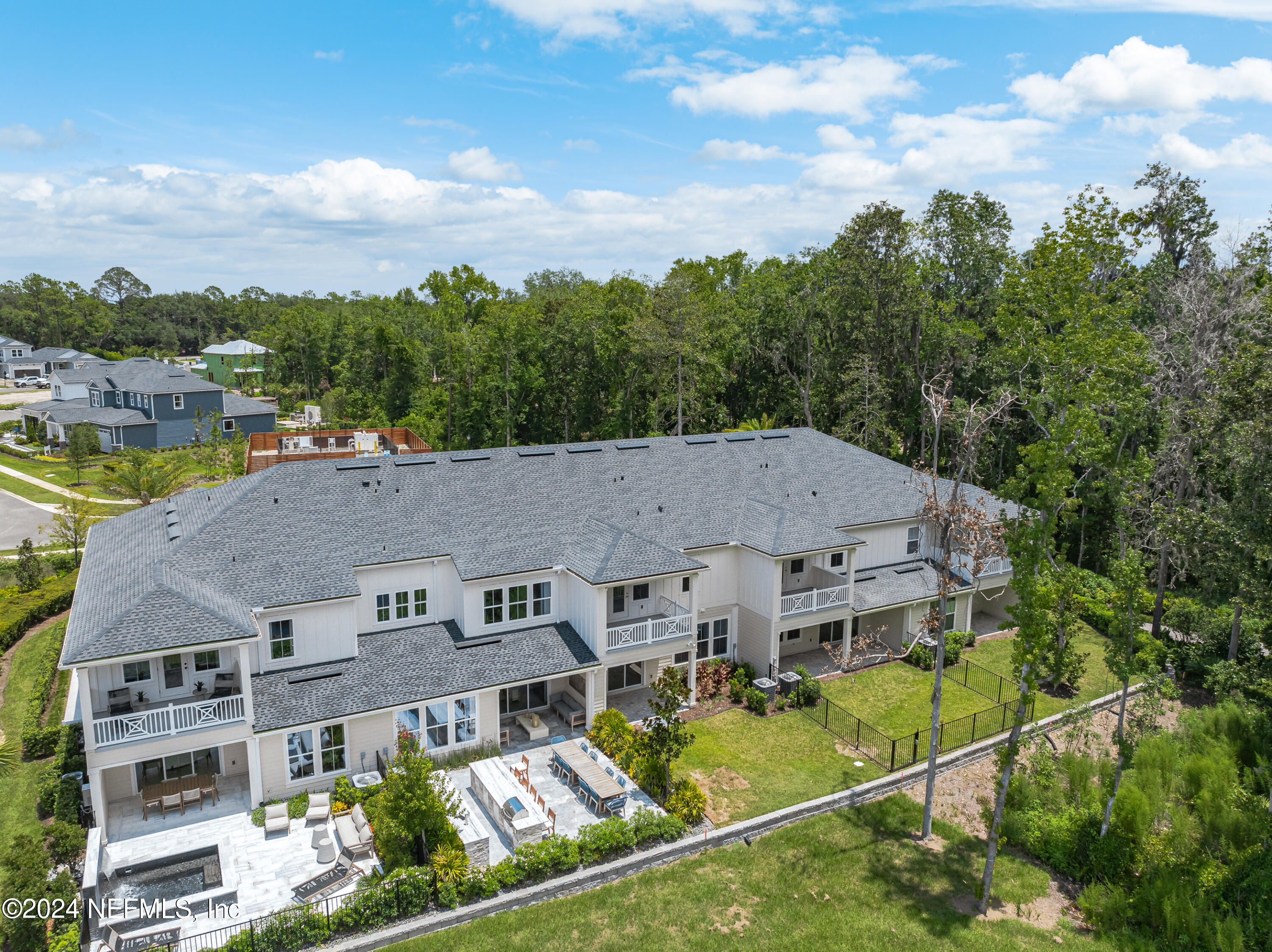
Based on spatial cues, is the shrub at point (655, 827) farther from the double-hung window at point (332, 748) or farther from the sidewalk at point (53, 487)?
the sidewalk at point (53, 487)

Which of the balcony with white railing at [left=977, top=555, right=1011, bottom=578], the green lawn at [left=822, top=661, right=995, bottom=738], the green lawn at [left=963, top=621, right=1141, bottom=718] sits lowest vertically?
the green lawn at [left=963, top=621, right=1141, bottom=718]

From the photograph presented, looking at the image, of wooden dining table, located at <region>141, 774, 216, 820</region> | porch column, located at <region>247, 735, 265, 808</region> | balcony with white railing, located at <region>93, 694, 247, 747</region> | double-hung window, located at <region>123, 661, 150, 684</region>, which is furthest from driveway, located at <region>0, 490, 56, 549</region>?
porch column, located at <region>247, 735, 265, 808</region>

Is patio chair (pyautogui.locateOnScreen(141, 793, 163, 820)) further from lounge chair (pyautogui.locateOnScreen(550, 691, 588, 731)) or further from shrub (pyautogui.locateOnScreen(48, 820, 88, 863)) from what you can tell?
lounge chair (pyautogui.locateOnScreen(550, 691, 588, 731))

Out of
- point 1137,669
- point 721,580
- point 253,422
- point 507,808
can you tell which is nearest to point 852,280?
point 721,580

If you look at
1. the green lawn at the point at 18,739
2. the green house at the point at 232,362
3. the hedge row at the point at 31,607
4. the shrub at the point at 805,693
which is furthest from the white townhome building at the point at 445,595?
the green house at the point at 232,362

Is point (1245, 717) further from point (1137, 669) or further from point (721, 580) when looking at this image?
point (721, 580)

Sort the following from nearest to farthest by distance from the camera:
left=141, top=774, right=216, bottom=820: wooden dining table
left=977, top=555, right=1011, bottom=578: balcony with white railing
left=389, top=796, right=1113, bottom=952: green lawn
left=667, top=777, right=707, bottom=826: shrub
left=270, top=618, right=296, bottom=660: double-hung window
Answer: left=389, top=796, right=1113, bottom=952: green lawn → left=141, top=774, right=216, bottom=820: wooden dining table → left=667, top=777, right=707, bottom=826: shrub → left=270, top=618, right=296, bottom=660: double-hung window → left=977, top=555, right=1011, bottom=578: balcony with white railing
